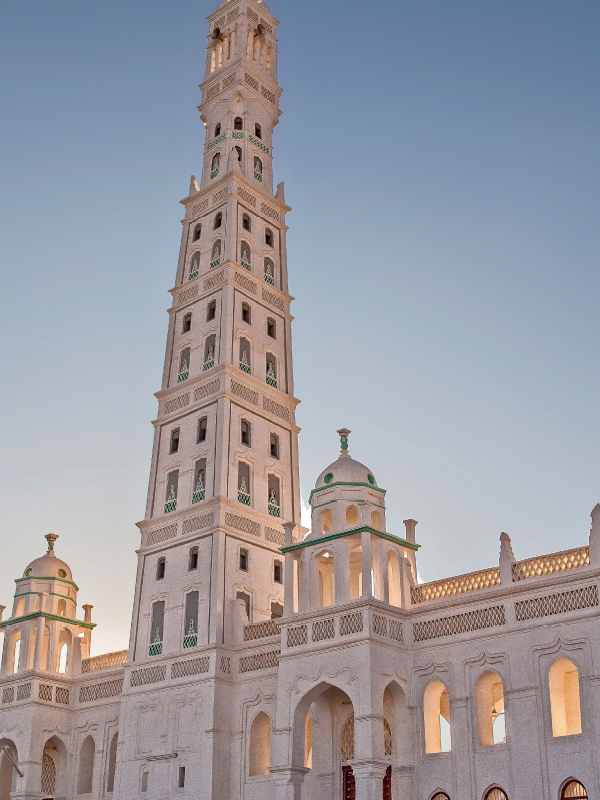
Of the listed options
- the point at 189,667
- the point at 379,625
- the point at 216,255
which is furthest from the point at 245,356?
the point at 379,625

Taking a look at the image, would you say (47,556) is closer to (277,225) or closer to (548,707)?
(277,225)

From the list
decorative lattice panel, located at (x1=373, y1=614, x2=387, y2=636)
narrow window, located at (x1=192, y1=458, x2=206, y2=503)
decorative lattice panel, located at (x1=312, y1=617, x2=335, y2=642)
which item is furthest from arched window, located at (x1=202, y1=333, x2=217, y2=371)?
decorative lattice panel, located at (x1=373, y1=614, x2=387, y2=636)

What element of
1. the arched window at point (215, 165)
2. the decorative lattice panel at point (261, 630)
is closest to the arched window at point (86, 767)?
the decorative lattice panel at point (261, 630)

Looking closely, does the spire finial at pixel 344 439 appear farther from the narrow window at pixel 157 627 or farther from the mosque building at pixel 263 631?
the narrow window at pixel 157 627

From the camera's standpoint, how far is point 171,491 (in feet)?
120

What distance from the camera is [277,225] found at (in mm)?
43000

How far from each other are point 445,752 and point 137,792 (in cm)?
1076

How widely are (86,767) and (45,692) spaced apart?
3.03 meters

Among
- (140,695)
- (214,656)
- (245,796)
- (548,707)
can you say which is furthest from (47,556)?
(548,707)

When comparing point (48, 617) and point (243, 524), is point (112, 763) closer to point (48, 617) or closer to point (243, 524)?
point (48, 617)

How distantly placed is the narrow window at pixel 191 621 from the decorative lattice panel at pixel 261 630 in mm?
1758

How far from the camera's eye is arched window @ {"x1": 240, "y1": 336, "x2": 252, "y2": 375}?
124 feet

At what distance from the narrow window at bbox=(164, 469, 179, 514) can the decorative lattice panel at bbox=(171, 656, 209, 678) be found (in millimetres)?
5869

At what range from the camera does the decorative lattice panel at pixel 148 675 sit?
108 feet
